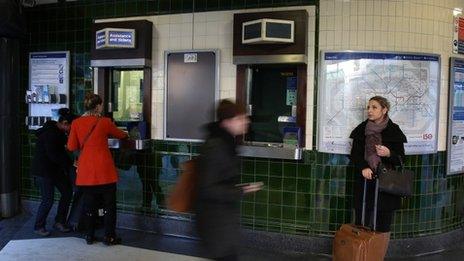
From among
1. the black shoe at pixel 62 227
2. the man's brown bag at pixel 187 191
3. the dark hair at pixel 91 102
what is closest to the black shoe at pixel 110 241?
the black shoe at pixel 62 227

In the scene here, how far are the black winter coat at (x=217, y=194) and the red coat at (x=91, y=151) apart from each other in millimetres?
2402

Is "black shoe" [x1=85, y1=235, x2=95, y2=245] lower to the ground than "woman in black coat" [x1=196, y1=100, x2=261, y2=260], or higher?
lower

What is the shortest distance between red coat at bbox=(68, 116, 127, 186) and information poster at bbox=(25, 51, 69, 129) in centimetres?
150

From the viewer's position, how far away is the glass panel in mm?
6270

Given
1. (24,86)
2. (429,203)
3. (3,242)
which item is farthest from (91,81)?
(429,203)

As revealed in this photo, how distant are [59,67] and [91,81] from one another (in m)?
0.56

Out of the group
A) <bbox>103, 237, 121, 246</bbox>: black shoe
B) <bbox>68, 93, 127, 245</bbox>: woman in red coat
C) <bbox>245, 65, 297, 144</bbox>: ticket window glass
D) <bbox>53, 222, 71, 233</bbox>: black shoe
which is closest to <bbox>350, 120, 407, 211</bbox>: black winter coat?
<bbox>245, 65, 297, 144</bbox>: ticket window glass

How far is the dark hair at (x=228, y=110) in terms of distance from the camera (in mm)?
3182

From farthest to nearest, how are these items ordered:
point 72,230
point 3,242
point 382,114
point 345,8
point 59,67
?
point 59,67 < point 72,230 < point 3,242 < point 345,8 < point 382,114

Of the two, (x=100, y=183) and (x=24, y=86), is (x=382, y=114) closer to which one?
(x=100, y=183)

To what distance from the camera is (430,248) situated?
5422mm

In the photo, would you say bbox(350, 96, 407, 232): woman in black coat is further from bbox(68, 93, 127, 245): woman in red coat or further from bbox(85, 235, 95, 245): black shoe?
bbox(85, 235, 95, 245): black shoe

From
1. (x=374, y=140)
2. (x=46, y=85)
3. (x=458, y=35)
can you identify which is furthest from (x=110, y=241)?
(x=458, y=35)

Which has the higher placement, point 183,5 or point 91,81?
point 183,5
